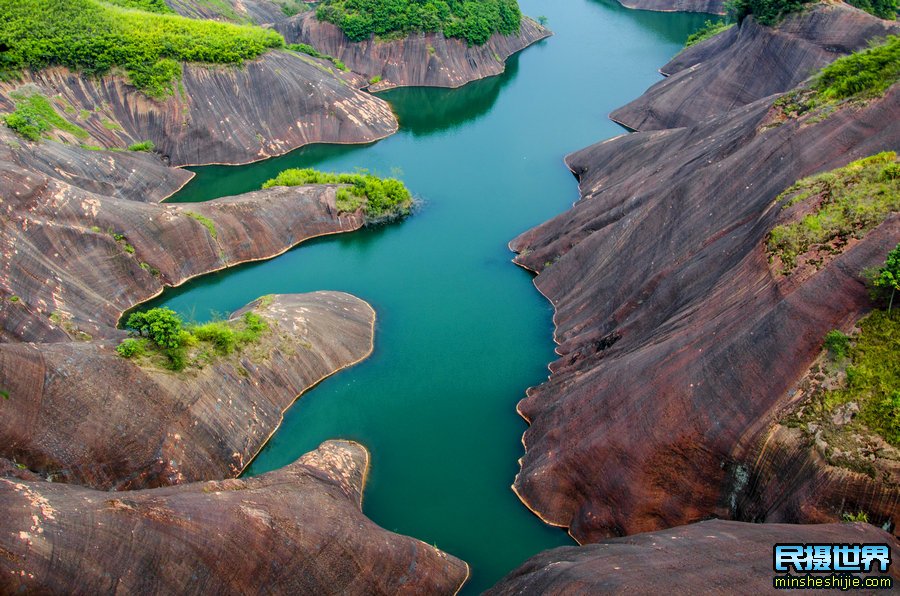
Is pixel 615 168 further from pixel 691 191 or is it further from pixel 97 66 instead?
pixel 97 66

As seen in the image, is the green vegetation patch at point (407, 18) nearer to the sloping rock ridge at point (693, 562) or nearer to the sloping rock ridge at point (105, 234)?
the sloping rock ridge at point (105, 234)

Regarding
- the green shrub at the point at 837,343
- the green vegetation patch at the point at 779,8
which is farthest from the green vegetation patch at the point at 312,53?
the green shrub at the point at 837,343

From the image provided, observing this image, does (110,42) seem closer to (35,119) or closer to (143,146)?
(143,146)

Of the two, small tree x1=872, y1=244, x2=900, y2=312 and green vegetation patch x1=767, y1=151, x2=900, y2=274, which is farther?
green vegetation patch x1=767, y1=151, x2=900, y2=274

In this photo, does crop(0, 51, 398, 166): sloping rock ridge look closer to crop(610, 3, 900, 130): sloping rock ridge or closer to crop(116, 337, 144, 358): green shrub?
crop(610, 3, 900, 130): sloping rock ridge

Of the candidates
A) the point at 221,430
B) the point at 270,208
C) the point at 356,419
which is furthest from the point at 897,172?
the point at 270,208

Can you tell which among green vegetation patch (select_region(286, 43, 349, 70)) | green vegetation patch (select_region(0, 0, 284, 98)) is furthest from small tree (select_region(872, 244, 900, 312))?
green vegetation patch (select_region(286, 43, 349, 70))
